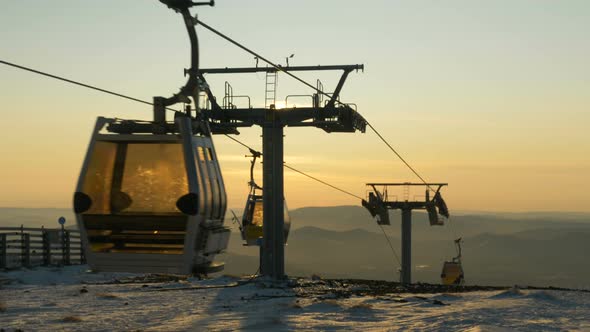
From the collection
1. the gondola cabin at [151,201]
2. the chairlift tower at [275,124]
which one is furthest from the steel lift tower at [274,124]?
the gondola cabin at [151,201]

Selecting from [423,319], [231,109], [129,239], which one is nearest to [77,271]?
[231,109]

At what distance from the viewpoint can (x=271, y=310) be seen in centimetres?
2144

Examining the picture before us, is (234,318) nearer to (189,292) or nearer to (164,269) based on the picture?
(189,292)

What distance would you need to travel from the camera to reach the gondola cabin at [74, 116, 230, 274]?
1139 cm

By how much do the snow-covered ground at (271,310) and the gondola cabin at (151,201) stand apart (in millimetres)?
7032

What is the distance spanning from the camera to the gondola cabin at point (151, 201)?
11.4m

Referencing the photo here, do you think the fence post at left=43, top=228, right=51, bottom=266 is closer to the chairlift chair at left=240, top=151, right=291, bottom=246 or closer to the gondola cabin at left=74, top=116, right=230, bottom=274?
the chairlift chair at left=240, top=151, right=291, bottom=246

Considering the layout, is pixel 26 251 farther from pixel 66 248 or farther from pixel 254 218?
pixel 254 218

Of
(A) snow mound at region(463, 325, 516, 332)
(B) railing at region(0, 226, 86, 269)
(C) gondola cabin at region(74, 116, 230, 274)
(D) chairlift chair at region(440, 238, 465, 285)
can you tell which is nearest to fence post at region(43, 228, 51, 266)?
(B) railing at region(0, 226, 86, 269)

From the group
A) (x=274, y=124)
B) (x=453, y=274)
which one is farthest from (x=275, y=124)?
(x=453, y=274)

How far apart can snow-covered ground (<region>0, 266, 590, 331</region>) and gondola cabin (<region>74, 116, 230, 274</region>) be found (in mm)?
7032

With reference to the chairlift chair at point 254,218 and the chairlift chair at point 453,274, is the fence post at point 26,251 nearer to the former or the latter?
the chairlift chair at point 254,218

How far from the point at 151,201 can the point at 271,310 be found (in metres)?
10.0

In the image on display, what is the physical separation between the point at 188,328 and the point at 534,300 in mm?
Answer: 9891
